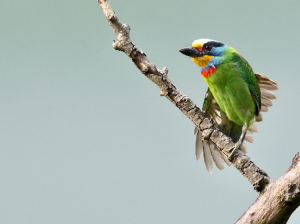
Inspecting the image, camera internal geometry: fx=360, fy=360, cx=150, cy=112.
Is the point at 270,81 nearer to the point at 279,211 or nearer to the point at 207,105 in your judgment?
the point at 207,105

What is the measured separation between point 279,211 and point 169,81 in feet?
4.97

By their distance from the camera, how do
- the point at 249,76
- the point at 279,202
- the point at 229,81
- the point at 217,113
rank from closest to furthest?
the point at 279,202
the point at 229,81
the point at 249,76
the point at 217,113

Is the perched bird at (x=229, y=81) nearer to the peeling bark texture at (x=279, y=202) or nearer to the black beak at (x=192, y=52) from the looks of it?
the black beak at (x=192, y=52)

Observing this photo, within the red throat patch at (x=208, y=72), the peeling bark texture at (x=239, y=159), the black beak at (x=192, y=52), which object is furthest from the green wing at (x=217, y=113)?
the peeling bark texture at (x=239, y=159)

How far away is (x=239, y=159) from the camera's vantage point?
137 inches

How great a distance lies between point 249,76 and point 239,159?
1334mm

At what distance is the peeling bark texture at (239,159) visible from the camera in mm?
2947

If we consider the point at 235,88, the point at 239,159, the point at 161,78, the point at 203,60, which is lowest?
the point at 239,159

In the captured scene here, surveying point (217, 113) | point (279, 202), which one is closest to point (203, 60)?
point (217, 113)

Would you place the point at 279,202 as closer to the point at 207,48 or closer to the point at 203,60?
the point at 203,60

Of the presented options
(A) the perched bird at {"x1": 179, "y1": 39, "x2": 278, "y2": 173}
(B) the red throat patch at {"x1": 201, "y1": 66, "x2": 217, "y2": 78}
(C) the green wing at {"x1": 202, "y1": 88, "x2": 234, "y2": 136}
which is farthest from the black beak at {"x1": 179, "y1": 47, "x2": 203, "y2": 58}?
(C) the green wing at {"x1": 202, "y1": 88, "x2": 234, "y2": 136}

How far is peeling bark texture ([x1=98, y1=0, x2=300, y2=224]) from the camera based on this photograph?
2.95 meters

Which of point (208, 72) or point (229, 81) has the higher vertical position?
point (208, 72)

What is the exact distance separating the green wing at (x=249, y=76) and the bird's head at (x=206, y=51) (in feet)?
0.58
